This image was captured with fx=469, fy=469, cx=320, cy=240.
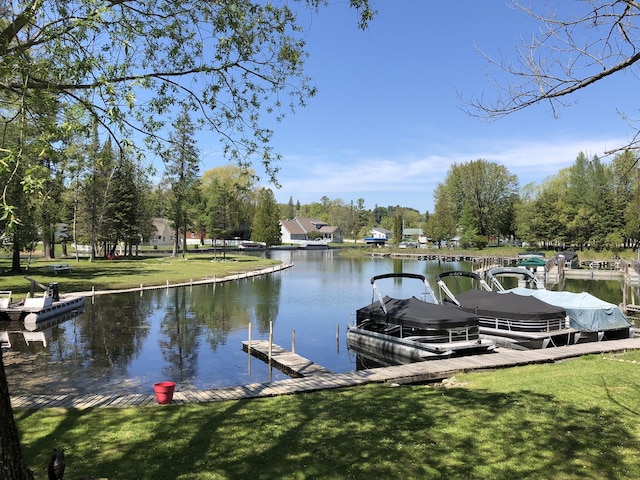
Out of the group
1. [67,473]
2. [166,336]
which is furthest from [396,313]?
[67,473]

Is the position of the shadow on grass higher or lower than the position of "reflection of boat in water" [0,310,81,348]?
higher

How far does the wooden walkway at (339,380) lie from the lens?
35.7ft

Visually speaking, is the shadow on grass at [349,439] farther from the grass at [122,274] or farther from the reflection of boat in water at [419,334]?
the grass at [122,274]

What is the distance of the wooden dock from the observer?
16.3 meters

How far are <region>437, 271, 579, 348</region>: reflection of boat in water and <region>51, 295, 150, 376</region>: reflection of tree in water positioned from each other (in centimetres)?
1538

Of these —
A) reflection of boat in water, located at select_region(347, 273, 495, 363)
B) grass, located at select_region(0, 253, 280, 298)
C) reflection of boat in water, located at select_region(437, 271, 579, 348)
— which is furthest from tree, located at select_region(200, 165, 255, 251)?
reflection of boat in water, located at select_region(437, 271, 579, 348)

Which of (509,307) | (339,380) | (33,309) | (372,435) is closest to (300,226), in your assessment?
(33,309)

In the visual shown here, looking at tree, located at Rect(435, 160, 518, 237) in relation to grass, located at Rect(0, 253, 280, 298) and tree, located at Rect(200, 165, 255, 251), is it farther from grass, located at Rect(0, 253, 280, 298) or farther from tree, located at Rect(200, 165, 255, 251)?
grass, located at Rect(0, 253, 280, 298)

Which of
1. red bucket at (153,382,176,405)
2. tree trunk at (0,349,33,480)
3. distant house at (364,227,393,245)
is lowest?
red bucket at (153,382,176,405)

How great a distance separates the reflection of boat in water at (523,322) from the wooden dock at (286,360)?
8684mm

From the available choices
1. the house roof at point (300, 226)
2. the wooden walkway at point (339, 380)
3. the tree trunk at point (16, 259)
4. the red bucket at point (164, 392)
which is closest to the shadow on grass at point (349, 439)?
the red bucket at point (164, 392)

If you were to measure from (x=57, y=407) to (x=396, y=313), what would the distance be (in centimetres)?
1330

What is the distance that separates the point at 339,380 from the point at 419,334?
22.4ft

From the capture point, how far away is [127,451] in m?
7.36
